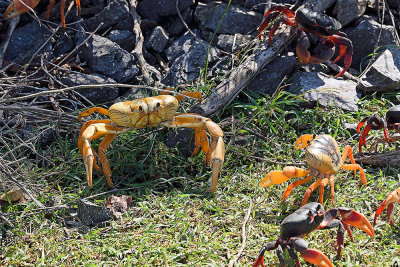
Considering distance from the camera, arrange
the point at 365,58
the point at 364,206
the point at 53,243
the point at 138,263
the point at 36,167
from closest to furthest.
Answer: the point at 138,263, the point at 53,243, the point at 364,206, the point at 36,167, the point at 365,58

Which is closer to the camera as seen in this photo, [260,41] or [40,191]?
[40,191]

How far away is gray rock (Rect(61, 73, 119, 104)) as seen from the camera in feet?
19.4

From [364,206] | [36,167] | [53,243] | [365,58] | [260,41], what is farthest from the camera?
[365,58]

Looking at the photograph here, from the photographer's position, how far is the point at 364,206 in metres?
4.67

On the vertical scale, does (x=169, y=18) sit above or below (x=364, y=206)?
above

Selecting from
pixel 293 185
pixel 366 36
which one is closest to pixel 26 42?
pixel 293 185

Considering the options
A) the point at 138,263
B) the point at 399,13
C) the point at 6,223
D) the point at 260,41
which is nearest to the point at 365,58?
the point at 399,13

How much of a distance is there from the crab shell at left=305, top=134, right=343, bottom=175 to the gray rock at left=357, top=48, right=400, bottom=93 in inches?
64.9

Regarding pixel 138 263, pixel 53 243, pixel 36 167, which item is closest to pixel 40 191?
pixel 36 167

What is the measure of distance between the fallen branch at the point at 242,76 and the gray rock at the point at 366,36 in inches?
36.5

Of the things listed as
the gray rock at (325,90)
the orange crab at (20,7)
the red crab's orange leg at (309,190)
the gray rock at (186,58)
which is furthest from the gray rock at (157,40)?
the red crab's orange leg at (309,190)

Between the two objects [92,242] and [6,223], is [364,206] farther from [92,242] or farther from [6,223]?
[6,223]

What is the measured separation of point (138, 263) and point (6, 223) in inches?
50.2

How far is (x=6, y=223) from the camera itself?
452 cm
